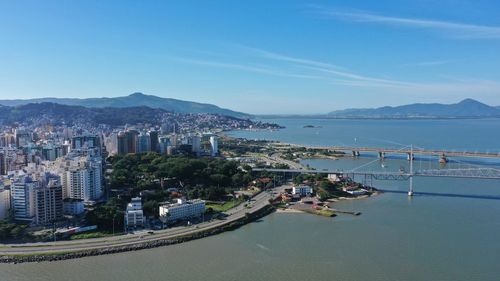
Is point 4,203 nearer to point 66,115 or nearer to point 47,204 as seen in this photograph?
point 47,204

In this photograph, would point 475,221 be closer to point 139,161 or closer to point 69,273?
point 69,273

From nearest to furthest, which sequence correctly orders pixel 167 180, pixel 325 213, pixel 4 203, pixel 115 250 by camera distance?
pixel 115 250 → pixel 4 203 → pixel 325 213 → pixel 167 180

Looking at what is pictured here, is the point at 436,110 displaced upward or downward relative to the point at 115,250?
upward

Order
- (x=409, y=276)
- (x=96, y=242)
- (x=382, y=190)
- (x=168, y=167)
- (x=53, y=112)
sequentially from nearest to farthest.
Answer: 1. (x=409, y=276)
2. (x=96, y=242)
3. (x=382, y=190)
4. (x=168, y=167)
5. (x=53, y=112)

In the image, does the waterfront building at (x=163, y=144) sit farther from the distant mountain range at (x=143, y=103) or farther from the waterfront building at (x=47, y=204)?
the distant mountain range at (x=143, y=103)

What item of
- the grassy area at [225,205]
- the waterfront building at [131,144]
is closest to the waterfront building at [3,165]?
Answer: the waterfront building at [131,144]

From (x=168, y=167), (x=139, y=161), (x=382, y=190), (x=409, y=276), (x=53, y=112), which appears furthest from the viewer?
(x=53, y=112)

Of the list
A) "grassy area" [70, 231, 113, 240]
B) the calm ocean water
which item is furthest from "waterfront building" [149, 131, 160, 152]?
"grassy area" [70, 231, 113, 240]

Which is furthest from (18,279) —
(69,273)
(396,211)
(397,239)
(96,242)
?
(396,211)

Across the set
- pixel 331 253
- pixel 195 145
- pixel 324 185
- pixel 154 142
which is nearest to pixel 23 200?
pixel 331 253
